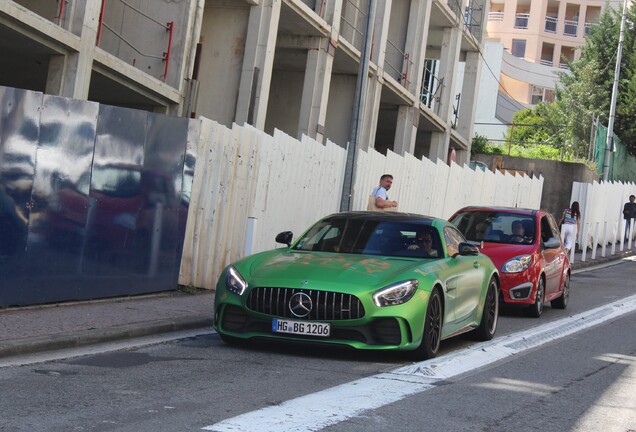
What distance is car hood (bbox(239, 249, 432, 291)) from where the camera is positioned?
380 inches

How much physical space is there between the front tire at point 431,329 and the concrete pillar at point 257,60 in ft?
42.6

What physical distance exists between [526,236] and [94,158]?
7257mm

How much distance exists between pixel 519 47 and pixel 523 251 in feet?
231

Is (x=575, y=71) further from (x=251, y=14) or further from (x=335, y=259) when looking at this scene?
(x=335, y=259)

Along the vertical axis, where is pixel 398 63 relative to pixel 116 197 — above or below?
above

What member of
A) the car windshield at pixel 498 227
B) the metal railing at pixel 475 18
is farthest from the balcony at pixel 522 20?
the car windshield at pixel 498 227

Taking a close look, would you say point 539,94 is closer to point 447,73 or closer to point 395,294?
point 447,73

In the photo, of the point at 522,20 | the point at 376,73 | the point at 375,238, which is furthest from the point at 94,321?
the point at 522,20

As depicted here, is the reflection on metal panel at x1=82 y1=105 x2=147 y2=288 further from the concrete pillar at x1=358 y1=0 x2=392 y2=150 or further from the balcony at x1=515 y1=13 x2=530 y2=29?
the balcony at x1=515 y1=13 x2=530 y2=29

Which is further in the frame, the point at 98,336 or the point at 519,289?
the point at 519,289

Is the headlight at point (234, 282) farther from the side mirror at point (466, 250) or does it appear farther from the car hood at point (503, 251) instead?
the car hood at point (503, 251)

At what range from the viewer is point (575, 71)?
58.4 meters

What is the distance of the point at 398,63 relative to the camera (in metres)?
35.8

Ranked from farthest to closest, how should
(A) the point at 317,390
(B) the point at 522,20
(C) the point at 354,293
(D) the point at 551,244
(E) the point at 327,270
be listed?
(B) the point at 522,20
(D) the point at 551,244
(E) the point at 327,270
(C) the point at 354,293
(A) the point at 317,390
